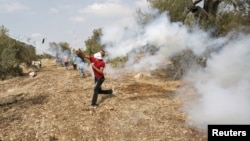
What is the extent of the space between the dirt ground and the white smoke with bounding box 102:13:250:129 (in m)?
0.83

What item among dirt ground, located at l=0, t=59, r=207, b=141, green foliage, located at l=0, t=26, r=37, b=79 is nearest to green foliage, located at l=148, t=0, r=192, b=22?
dirt ground, located at l=0, t=59, r=207, b=141

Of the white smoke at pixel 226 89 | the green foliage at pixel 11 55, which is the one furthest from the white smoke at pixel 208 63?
the green foliage at pixel 11 55

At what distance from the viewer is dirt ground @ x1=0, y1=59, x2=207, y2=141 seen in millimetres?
11008

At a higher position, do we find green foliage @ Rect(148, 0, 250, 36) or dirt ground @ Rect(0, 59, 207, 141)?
green foliage @ Rect(148, 0, 250, 36)

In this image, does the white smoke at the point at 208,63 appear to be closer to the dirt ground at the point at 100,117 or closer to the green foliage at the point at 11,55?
the dirt ground at the point at 100,117

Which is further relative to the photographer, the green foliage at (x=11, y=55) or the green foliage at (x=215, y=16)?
the green foliage at (x=11, y=55)

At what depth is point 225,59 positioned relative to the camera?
17.2 metres

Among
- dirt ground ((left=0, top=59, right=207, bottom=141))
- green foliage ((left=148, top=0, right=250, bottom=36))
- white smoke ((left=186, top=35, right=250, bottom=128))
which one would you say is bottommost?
dirt ground ((left=0, top=59, right=207, bottom=141))

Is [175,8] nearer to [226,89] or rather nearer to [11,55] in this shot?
[226,89]

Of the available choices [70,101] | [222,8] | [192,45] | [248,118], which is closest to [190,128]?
[248,118]

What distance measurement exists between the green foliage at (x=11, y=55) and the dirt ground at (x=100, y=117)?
22.4m

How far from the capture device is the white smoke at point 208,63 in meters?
11.4

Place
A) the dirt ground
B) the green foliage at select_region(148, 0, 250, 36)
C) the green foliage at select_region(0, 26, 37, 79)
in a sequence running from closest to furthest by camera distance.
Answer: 1. the dirt ground
2. the green foliage at select_region(148, 0, 250, 36)
3. the green foliage at select_region(0, 26, 37, 79)

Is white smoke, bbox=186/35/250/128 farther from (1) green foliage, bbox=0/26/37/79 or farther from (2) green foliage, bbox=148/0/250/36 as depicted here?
(1) green foliage, bbox=0/26/37/79
